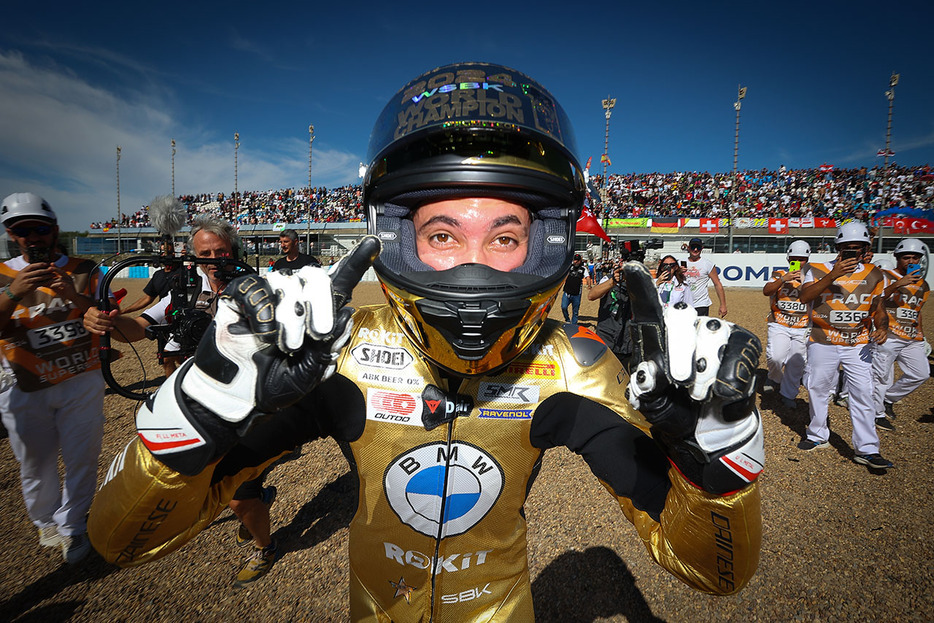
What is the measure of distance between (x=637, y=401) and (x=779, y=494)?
4693 millimetres

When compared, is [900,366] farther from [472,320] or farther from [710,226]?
[710,226]

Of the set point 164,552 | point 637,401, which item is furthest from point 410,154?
point 164,552

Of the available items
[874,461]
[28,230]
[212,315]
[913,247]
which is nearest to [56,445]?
[212,315]

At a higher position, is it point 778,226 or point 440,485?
point 778,226

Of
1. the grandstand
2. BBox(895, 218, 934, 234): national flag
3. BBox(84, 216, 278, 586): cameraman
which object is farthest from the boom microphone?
BBox(895, 218, 934, 234): national flag

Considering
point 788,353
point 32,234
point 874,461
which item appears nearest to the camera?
point 32,234

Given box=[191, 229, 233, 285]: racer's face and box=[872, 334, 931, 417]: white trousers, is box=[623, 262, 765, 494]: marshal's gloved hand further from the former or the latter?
box=[872, 334, 931, 417]: white trousers

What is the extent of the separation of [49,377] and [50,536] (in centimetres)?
142

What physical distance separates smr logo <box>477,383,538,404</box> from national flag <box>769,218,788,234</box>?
3748cm

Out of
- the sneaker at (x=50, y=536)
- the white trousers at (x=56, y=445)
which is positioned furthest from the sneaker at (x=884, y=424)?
the sneaker at (x=50, y=536)

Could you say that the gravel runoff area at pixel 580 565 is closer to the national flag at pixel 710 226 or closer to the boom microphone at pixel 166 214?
the boom microphone at pixel 166 214

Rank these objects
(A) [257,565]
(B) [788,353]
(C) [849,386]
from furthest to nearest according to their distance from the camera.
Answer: (B) [788,353], (C) [849,386], (A) [257,565]

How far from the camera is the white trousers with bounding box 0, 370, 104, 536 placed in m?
3.41

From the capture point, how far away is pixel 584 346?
69.7 inches
